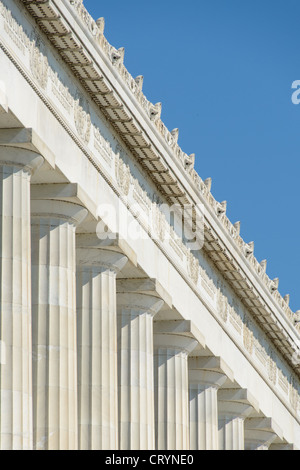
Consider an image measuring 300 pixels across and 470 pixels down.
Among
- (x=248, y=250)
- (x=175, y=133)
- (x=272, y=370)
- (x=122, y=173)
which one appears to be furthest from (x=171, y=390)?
(x=272, y=370)

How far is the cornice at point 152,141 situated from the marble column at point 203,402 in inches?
305

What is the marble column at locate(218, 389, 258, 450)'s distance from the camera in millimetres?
121188

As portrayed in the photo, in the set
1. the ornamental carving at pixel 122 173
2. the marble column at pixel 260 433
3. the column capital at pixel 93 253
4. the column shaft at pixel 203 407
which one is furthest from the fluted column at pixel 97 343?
the marble column at pixel 260 433

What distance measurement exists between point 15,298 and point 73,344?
26.2 feet

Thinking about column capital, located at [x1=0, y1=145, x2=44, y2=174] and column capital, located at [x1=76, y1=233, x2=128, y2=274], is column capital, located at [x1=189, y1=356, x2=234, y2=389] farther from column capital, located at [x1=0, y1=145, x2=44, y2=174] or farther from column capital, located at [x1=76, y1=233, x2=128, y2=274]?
column capital, located at [x1=0, y1=145, x2=44, y2=174]

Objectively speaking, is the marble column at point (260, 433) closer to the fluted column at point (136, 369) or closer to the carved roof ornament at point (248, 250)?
the carved roof ornament at point (248, 250)

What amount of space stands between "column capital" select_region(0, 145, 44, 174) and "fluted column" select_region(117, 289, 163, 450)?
21.0 metres

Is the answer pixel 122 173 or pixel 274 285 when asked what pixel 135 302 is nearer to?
pixel 122 173

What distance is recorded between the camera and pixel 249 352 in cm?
12369

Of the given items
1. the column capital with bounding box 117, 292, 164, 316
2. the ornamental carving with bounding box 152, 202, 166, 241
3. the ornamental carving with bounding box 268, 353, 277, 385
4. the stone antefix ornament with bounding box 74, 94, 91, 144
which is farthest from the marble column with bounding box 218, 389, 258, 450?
the stone antefix ornament with bounding box 74, 94, 91, 144

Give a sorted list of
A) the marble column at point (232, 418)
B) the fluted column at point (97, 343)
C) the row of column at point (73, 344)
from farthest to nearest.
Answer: the marble column at point (232, 418), the fluted column at point (97, 343), the row of column at point (73, 344)

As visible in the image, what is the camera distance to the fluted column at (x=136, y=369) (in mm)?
95125

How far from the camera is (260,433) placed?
429ft
